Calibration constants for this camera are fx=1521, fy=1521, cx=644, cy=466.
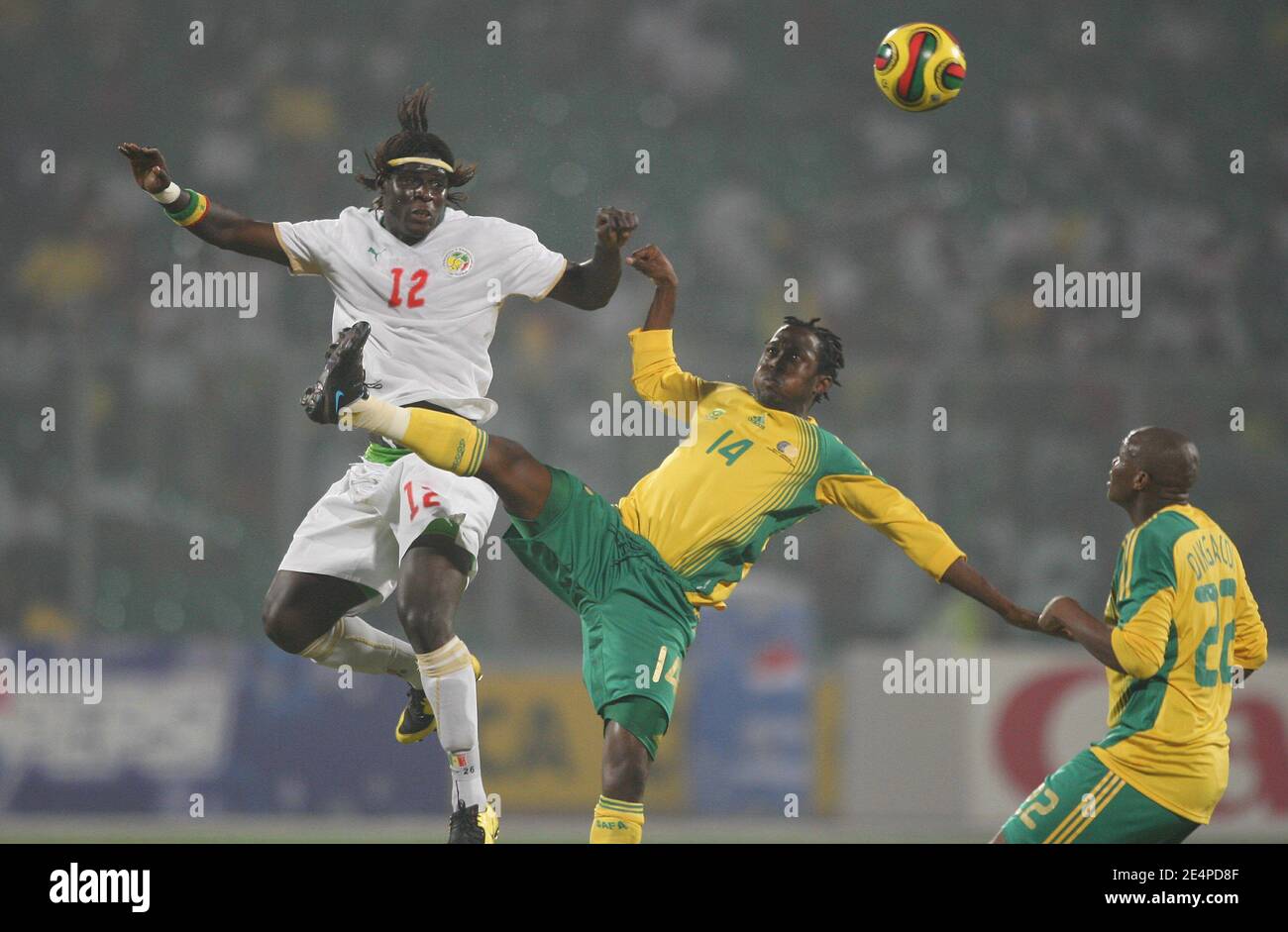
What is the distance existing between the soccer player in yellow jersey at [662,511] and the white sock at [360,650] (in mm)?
898

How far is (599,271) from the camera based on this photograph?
5969mm

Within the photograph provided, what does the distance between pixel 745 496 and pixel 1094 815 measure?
1.64m

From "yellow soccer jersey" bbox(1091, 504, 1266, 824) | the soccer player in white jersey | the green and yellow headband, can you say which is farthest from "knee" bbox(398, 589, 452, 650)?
"yellow soccer jersey" bbox(1091, 504, 1266, 824)

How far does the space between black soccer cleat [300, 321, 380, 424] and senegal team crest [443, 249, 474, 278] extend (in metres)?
0.88

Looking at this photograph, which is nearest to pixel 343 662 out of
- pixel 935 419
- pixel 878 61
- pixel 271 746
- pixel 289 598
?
pixel 289 598

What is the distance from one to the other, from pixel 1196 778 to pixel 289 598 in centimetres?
333

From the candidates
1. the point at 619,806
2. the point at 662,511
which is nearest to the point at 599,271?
the point at 662,511

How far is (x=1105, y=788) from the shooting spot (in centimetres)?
479

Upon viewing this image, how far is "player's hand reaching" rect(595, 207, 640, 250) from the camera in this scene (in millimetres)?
5641

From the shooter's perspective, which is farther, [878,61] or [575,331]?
[575,331]

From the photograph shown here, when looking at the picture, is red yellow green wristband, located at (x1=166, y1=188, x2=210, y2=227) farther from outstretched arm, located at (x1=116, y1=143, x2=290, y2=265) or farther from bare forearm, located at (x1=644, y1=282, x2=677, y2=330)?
bare forearm, located at (x1=644, y1=282, x2=677, y2=330)

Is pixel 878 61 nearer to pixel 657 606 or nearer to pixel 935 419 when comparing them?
pixel 657 606

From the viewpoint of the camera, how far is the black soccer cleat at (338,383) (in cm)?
509

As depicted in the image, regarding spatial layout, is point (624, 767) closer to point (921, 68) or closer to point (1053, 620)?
point (1053, 620)
